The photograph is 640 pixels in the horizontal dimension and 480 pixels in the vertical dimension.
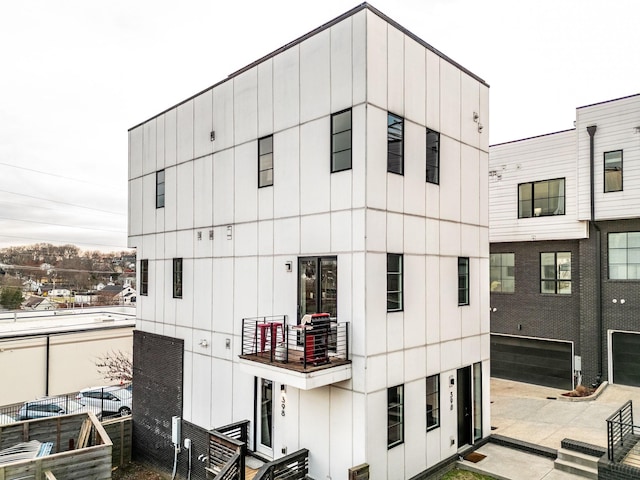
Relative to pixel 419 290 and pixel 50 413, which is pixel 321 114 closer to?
pixel 419 290

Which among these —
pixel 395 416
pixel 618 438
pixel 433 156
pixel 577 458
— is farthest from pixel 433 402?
pixel 433 156

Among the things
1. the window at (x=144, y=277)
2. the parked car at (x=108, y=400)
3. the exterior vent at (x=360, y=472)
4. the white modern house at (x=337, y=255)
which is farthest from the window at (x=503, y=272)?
the parked car at (x=108, y=400)

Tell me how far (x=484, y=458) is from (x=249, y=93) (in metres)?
10.6

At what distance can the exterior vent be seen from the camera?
730 cm

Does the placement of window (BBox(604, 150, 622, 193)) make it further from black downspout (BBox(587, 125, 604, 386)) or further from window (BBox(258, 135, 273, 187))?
window (BBox(258, 135, 273, 187))

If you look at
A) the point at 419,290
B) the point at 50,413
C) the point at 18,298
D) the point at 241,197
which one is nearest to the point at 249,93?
the point at 241,197

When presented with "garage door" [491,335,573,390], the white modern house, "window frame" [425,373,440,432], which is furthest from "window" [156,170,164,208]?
"garage door" [491,335,573,390]

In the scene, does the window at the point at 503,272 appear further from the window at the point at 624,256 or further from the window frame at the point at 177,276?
the window frame at the point at 177,276

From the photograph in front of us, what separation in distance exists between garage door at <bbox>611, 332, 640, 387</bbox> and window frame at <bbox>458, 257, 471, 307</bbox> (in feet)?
26.2

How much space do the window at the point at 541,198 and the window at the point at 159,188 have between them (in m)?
13.9

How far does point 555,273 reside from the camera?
53.8 feet

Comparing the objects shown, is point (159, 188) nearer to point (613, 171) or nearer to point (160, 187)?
point (160, 187)

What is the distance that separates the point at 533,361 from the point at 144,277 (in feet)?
50.9

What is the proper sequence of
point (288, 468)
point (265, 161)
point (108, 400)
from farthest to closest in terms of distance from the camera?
point (108, 400) < point (265, 161) < point (288, 468)
